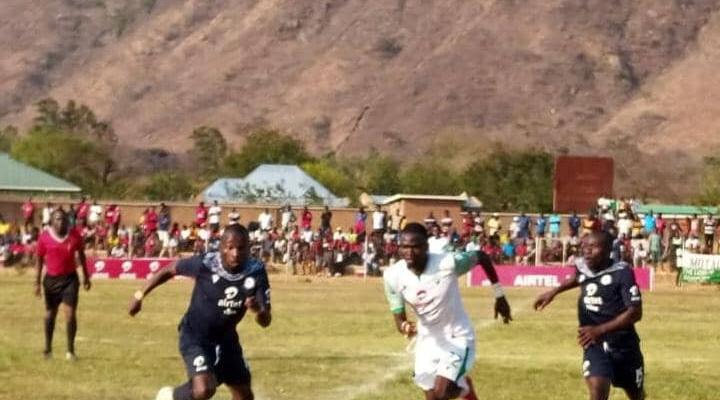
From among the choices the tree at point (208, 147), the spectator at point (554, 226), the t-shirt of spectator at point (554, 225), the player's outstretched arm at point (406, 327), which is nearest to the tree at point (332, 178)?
the tree at point (208, 147)

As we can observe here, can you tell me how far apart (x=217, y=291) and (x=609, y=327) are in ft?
9.95

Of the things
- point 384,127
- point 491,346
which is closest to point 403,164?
point 384,127

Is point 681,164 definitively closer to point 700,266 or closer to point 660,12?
point 660,12

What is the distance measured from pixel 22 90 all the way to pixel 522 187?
9379 centimetres

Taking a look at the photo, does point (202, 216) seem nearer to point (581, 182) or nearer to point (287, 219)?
point (287, 219)

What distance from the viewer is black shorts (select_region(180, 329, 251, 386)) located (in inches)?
474

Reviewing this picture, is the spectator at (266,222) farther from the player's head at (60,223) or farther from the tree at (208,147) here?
the tree at (208,147)

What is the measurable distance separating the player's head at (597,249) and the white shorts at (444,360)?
153cm

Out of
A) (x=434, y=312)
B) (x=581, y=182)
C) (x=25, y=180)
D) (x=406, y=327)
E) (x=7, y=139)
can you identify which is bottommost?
(x=406, y=327)

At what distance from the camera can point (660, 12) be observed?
15500 cm

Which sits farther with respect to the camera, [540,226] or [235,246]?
[540,226]

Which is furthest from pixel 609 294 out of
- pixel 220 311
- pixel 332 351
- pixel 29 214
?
pixel 29 214

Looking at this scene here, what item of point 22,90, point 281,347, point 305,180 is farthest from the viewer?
point 22,90

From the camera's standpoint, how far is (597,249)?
1295cm
